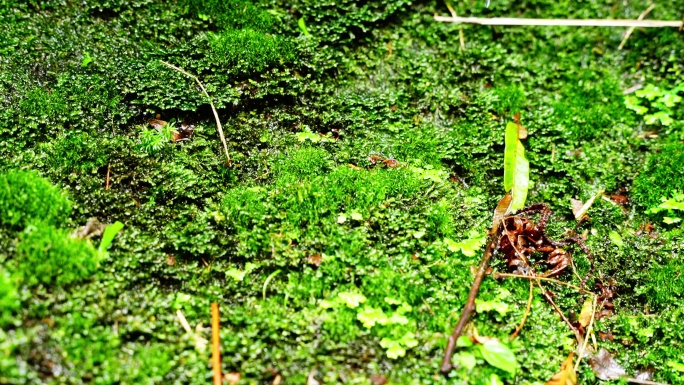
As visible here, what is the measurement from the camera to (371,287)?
2.74 m

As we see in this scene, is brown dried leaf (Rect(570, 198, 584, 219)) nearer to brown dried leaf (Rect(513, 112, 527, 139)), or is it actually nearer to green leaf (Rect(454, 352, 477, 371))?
brown dried leaf (Rect(513, 112, 527, 139))

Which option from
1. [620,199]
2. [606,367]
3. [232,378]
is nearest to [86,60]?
[232,378]

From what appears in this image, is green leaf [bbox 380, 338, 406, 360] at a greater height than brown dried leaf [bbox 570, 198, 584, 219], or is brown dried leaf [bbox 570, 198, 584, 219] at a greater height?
brown dried leaf [bbox 570, 198, 584, 219]

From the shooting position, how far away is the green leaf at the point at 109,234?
2643mm

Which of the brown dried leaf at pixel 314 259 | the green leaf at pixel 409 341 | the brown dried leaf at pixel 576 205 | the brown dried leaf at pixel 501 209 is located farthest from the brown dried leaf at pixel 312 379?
the brown dried leaf at pixel 576 205

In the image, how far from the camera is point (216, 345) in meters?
2.43

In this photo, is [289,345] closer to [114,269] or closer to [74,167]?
[114,269]

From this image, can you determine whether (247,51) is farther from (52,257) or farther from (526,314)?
(526,314)

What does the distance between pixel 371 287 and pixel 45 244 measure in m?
1.67

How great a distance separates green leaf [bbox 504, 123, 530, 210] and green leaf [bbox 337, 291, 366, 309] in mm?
1272

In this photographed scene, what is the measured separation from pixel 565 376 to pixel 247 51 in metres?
2.97

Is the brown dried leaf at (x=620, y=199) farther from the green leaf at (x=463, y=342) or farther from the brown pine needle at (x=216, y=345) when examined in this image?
the brown pine needle at (x=216, y=345)

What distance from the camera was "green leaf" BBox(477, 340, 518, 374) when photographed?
8.21 feet

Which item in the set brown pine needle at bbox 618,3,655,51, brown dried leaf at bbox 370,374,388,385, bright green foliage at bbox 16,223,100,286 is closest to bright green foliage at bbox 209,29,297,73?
bright green foliage at bbox 16,223,100,286
